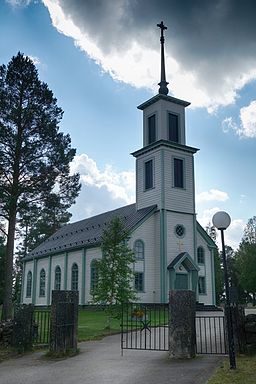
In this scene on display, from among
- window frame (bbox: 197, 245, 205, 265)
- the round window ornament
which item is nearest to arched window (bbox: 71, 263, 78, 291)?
the round window ornament

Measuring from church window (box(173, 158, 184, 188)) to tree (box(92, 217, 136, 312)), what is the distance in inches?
535

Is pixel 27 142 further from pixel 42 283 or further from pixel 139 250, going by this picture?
pixel 42 283

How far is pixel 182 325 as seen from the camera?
11.1 meters

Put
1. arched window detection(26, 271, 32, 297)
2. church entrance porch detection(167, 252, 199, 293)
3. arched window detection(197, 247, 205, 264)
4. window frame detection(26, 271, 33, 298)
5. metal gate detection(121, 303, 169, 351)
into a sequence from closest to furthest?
metal gate detection(121, 303, 169, 351) < church entrance porch detection(167, 252, 199, 293) < arched window detection(197, 247, 205, 264) < window frame detection(26, 271, 33, 298) < arched window detection(26, 271, 32, 297)

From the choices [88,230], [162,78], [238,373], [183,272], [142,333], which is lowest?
[238,373]

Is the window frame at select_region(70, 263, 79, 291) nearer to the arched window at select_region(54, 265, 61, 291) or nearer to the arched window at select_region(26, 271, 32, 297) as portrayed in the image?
the arched window at select_region(54, 265, 61, 291)

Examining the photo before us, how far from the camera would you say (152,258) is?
33.5 metres

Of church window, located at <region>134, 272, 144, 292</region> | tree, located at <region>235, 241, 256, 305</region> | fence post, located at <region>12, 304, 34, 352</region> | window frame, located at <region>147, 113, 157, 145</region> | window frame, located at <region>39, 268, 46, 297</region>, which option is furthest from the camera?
tree, located at <region>235, 241, 256, 305</region>

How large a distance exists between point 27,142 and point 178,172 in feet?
50.3

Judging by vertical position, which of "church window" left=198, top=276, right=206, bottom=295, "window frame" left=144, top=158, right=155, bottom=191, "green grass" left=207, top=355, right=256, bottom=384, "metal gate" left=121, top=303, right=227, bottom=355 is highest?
"window frame" left=144, top=158, right=155, bottom=191

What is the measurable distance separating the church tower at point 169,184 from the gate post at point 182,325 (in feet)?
69.6

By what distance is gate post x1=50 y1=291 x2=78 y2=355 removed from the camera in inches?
485

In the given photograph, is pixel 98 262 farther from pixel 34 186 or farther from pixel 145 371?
pixel 145 371

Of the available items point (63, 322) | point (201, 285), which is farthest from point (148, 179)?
point (63, 322)
